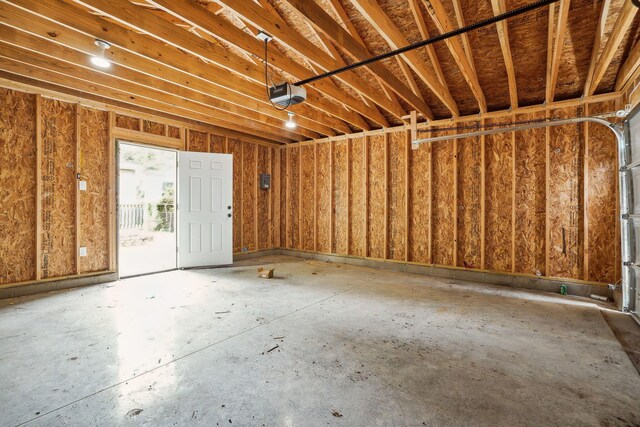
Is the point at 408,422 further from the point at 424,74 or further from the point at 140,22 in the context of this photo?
the point at 140,22

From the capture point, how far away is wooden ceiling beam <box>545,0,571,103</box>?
2497 millimetres

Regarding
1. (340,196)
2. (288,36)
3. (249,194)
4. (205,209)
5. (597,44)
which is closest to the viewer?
(288,36)

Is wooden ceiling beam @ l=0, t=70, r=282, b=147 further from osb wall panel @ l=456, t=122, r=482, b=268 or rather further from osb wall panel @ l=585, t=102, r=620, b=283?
osb wall panel @ l=585, t=102, r=620, b=283

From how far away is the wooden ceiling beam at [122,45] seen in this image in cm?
261

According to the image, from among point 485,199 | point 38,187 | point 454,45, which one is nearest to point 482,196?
point 485,199

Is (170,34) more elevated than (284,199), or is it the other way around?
(170,34)

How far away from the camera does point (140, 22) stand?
272 cm

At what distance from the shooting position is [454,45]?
3113 millimetres

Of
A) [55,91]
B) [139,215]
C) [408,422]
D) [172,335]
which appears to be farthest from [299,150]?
[139,215]

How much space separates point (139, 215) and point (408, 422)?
40.4 ft

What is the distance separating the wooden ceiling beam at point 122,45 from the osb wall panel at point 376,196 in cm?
263

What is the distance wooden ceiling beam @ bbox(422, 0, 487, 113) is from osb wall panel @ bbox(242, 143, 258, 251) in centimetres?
508

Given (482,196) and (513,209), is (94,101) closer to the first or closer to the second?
(482,196)

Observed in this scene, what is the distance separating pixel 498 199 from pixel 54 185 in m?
7.29
